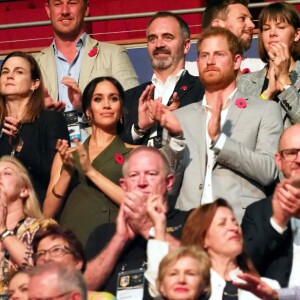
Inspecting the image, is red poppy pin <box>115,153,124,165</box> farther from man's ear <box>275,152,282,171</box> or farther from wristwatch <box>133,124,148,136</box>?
man's ear <box>275,152,282,171</box>

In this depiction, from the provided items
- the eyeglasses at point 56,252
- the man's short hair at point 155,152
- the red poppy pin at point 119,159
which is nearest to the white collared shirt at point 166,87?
the red poppy pin at point 119,159

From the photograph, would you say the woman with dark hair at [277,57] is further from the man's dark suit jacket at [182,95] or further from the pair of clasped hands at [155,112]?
Result: the pair of clasped hands at [155,112]

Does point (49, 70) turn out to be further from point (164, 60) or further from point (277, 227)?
point (277, 227)

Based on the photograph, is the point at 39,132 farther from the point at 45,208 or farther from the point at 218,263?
the point at 218,263

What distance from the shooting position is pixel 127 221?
33.1 ft

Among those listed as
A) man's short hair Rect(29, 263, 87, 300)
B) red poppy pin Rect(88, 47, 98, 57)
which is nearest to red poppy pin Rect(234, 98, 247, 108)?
red poppy pin Rect(88, 47, 98, 57)

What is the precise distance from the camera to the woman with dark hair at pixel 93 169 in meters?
10.9

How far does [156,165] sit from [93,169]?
74 cm

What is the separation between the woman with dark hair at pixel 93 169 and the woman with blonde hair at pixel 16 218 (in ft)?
0.97

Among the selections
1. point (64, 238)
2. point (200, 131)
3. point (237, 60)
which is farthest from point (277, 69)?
point (64, 238)

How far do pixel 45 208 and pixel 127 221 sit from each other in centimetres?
121

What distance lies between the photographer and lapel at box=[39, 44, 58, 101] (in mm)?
12547

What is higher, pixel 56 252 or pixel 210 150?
pixel 210 150

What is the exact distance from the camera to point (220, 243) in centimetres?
960
